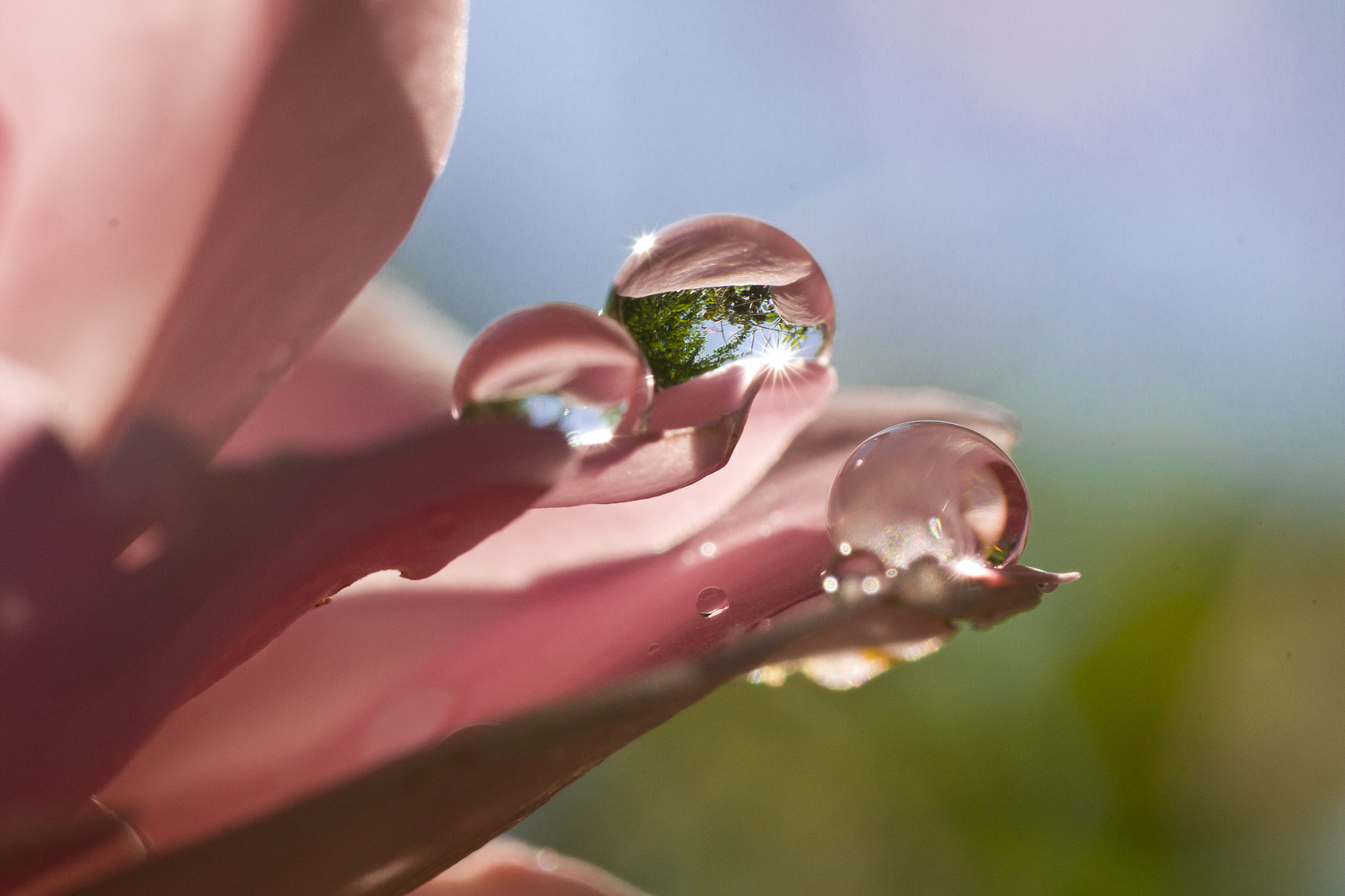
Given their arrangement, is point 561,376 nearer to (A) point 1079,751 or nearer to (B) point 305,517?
(B) point 305,517

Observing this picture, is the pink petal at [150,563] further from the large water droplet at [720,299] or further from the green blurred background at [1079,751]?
the green blurred background at [1079,751]

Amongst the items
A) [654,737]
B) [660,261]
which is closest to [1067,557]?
[654,737]

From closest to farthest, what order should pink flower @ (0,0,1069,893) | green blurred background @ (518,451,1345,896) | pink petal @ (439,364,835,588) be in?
pink flower @ (0,0,1069,893), pink petal @ (439,364,835,588), green blurred background @ (518,451,1345,896)

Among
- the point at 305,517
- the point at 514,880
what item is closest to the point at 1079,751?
the point at 514,880

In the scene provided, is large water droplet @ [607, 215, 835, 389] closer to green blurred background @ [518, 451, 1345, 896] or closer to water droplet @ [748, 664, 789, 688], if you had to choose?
water droplet @ [748, 664, 789, 688]

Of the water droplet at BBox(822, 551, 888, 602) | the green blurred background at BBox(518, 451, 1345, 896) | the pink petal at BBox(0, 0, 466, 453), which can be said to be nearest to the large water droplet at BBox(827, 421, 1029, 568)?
the water droplet at BBox(822, 551, 888, 602)

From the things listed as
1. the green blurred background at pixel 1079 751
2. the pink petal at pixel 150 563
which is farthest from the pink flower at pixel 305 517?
the green blurred background at pixel 1079 751
